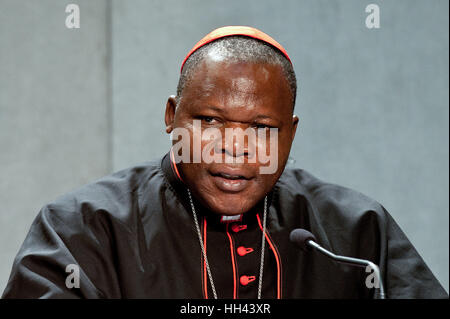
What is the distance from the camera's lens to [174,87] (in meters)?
3.02

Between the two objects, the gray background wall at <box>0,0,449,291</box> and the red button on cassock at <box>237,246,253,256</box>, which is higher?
the gray background wall at <box>0,0,449,291</box>

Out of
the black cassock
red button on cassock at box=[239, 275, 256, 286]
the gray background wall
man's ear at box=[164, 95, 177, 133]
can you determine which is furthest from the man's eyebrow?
the gray background wall

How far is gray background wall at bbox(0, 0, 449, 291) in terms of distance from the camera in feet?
9.56

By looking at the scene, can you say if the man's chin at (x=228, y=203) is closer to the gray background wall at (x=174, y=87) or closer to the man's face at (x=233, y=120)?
the man's face at (x=233, y=120)

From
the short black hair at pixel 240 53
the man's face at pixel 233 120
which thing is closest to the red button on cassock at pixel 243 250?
the man's face at pixel 233 120

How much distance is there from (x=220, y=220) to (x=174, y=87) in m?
1.29

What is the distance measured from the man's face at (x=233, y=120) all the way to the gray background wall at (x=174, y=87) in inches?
53.7

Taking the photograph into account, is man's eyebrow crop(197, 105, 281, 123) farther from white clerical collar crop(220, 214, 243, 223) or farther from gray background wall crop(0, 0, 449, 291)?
gray background wall crop(0, 0, 449, 291)

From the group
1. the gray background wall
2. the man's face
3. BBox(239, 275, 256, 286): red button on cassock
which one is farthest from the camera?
the gray background wall

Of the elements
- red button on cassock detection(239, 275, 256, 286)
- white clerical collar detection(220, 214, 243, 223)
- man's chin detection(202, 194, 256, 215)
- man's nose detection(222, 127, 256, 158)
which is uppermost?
man's nose detection(222, 127, 256, 158)

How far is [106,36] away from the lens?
9.93 feet

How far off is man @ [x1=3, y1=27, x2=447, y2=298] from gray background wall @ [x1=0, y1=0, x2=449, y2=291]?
104 cm

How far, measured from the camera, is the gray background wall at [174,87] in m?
2.91

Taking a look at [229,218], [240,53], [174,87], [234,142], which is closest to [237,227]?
[229,218]
